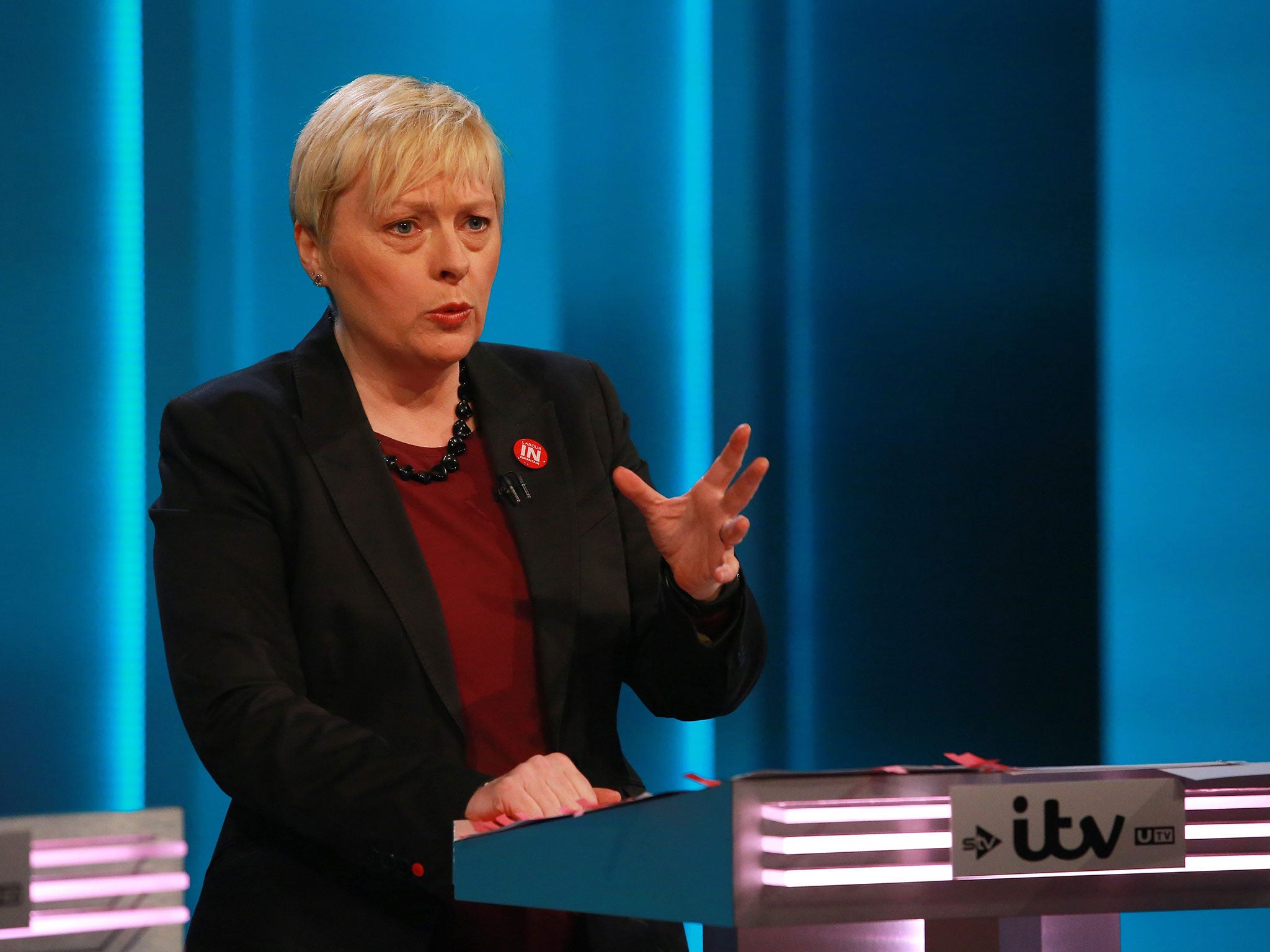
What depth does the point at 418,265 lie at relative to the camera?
157 centimetres

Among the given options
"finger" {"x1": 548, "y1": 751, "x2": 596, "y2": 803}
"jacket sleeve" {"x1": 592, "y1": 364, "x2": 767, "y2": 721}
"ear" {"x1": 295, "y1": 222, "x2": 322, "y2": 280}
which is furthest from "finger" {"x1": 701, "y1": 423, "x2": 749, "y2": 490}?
"ear" {"x1": 295, "y1": 222, "x2": 322, "y2": 280}

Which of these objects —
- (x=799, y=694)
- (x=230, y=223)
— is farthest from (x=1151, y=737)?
(x=230, y=223)

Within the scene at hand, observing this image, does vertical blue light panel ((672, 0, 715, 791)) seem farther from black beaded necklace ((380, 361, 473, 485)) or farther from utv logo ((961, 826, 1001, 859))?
utv logo ((961, 826, 1001, 859))

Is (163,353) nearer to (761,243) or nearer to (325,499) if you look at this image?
(325,499)

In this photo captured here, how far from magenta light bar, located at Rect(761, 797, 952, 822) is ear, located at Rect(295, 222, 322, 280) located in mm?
1058

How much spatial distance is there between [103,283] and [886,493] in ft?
4.47

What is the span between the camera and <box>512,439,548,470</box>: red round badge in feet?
5.44

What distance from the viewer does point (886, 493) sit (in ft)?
8.26

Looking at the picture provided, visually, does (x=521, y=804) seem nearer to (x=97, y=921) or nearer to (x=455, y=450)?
(x=97, y=921)

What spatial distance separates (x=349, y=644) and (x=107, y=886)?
328mm

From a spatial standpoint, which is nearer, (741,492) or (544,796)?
(544,796)

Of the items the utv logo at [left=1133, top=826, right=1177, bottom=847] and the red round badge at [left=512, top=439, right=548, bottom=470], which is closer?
the utv logo at [left=1133, top=826, right=1177, bottom=847]

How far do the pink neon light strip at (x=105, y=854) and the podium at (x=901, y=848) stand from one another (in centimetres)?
44

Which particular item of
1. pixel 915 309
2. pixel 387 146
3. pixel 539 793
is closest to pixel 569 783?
pixel 539 793
